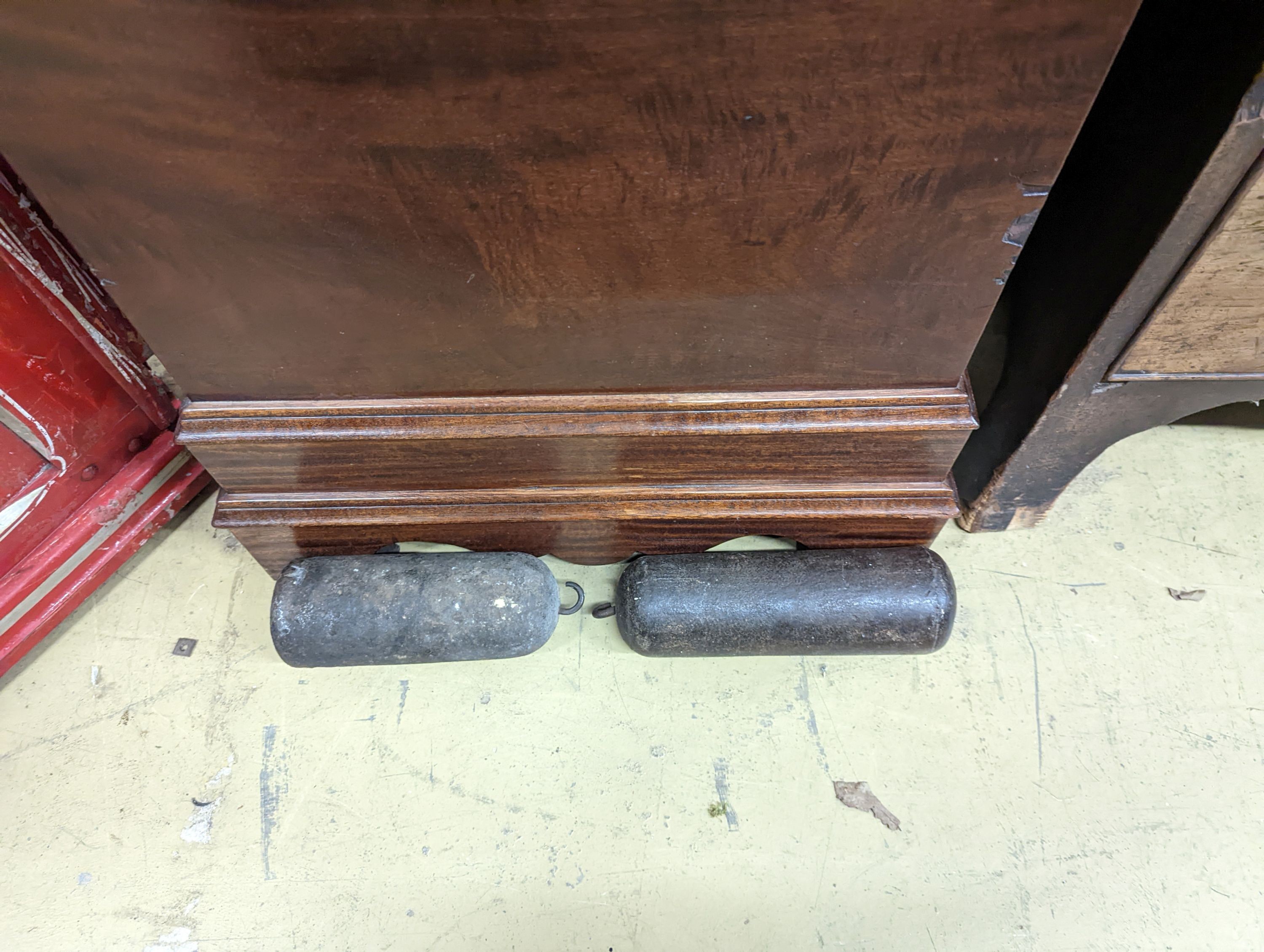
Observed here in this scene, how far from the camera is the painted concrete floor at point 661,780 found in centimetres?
93

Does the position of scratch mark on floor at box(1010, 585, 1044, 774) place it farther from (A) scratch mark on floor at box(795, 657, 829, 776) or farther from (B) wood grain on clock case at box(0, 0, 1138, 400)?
(B) wood grain on clock case at box(0, 0, 1138, 400)

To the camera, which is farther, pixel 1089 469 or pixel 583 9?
pixel 1089 469

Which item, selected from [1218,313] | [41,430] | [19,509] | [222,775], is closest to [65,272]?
[41,430]

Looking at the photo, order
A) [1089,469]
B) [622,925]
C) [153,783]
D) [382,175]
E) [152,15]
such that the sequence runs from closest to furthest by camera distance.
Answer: [152,15]
[382,175]
[622,925]
[153,783]
[1089,469]

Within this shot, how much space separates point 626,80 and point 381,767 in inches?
36.0

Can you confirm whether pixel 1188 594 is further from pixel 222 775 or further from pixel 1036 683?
pixel 222 775

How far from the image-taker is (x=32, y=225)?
945mm

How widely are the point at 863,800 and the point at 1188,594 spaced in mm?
633

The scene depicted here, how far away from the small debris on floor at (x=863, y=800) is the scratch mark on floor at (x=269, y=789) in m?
0.75

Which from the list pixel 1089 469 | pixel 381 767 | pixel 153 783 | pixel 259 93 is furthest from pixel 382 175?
pixel 1089 469

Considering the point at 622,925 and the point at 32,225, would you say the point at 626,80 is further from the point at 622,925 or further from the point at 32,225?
the point at 622,925

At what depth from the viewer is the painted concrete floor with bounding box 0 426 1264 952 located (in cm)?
93

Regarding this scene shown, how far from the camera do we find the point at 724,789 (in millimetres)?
1014

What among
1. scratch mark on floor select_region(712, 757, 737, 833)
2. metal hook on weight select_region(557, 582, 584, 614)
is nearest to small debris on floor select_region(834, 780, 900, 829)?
scratch mark on floor select_region(712, 757, 737, 833)
